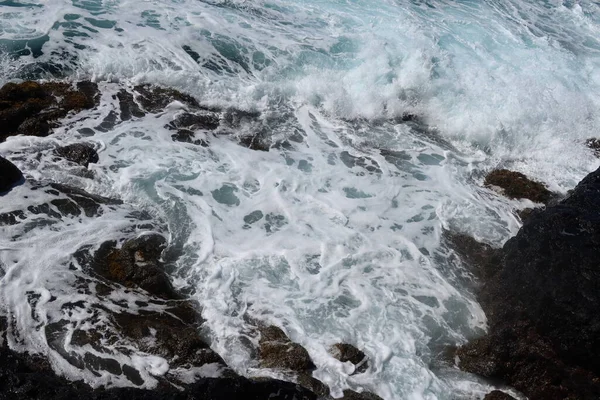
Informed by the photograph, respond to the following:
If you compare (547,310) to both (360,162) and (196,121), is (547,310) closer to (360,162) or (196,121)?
A: (360,162)

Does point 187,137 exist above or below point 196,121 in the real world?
below

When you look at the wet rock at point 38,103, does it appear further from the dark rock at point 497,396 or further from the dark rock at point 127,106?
the dark rock at point 497,396

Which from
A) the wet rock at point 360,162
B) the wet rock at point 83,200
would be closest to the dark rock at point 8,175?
the wet rock at point 83,200

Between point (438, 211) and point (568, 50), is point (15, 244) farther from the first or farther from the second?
point (568, 50)

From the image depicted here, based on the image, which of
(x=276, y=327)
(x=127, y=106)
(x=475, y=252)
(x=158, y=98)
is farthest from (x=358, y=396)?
(x=158, y=98)

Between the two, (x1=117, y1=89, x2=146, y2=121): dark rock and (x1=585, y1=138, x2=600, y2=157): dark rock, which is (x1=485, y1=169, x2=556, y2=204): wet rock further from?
(x1=117, y1=89, x2=146, y2=121): dark rock
